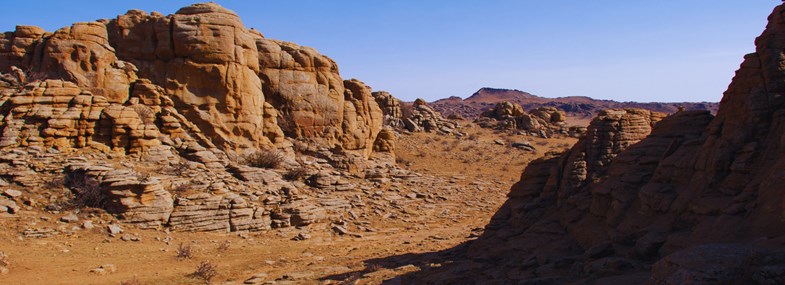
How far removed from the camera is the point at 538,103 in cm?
12425

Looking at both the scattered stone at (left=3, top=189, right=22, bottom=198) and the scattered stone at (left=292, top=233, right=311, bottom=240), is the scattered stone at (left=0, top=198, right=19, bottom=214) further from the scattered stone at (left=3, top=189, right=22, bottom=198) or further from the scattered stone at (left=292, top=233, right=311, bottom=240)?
the scattered stone at (left=292, top=233, right=311, bottom=240)

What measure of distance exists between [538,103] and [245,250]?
377 ft

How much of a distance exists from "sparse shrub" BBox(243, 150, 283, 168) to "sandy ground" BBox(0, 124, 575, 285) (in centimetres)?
415

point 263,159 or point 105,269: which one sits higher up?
point 263,159

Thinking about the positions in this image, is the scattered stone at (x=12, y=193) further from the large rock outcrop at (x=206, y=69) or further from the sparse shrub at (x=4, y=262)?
the large rock outcrop at (x=206, y=69)

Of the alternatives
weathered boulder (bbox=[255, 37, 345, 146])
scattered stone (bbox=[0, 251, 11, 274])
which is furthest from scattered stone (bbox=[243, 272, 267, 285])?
weathered boulder (bbox=[255, 37, 345, 146])

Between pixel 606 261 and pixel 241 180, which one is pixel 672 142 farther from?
pixel 241 180

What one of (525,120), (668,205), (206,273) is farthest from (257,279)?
(525,120)

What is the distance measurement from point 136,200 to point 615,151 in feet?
39.9

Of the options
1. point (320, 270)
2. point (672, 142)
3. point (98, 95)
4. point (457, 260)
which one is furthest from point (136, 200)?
point (672, 142)

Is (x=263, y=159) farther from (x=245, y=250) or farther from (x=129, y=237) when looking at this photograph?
(x=129, y=237)

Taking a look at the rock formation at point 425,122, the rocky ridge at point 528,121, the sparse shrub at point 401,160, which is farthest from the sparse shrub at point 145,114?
the rocky ridge at point 528,121

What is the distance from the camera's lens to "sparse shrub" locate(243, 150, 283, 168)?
69.6 feet

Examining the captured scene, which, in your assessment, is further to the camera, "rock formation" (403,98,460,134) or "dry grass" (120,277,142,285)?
"rock formation" (403,98,460,134)
